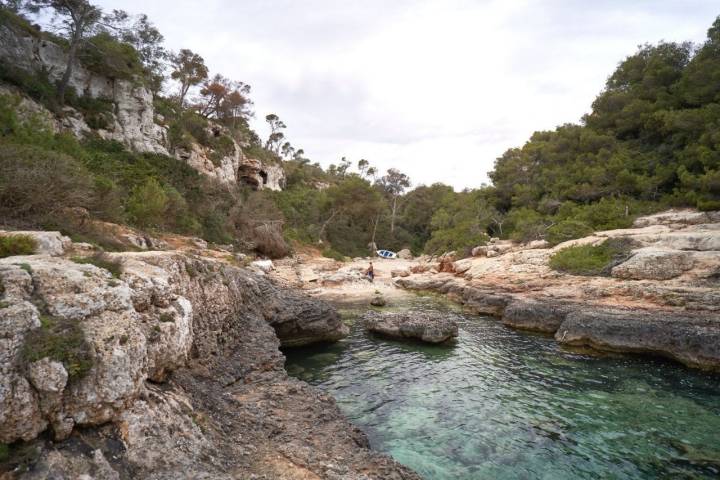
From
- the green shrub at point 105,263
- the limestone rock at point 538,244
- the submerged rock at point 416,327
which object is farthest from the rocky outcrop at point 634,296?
the green shrub at point 105,263

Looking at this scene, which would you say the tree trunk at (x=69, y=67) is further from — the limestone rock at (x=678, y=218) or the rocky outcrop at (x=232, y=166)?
the limestone rock at (x=678, y=218)

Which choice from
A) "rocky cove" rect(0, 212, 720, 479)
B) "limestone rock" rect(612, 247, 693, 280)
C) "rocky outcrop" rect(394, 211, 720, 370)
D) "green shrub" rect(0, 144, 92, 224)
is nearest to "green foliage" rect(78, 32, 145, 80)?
"green shrub" rect(0, 144, 92, 224)

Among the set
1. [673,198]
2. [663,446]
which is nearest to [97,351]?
[663,446]

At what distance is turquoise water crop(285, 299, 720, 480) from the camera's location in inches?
304

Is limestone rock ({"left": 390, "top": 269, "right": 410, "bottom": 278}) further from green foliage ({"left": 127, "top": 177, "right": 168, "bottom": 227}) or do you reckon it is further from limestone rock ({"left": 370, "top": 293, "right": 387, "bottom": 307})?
green foliage ({"left": 127, "top": 177, "right": 168, "bottom": 227})

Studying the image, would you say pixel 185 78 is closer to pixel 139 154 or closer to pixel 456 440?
pixel 139 154

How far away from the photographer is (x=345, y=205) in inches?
2105

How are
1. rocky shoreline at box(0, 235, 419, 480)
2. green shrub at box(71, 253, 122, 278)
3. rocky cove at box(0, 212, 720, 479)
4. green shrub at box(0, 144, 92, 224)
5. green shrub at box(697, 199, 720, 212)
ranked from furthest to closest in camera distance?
green shrub at box(697, 199, 720, 212) → green shrub at box(0, 144, 92, 224) → green shrub at box(71, 253, 122, 278) → rocky cove at box(0, 212, 720, 479) → rocky shoreline at box(0, 235, 419, 480)

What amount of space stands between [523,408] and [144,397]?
939cm

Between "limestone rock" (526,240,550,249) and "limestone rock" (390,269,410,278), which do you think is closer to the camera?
"limestone rock" (526,240,550,249)

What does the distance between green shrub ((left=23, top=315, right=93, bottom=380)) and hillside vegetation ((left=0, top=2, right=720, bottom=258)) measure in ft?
24.9

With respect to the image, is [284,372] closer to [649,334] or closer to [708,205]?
[649,334]

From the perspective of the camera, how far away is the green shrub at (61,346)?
434cm

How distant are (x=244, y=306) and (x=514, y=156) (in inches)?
2086
